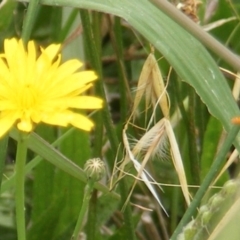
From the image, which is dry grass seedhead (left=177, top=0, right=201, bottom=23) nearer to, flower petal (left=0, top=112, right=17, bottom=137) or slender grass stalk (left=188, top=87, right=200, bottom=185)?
slender grass stalk (left=188, top=87, right=200, bottom=185)

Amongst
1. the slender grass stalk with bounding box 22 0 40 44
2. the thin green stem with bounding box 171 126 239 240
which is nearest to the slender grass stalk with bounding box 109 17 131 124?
the slender grass stalk with bounding box 22 0 40 44

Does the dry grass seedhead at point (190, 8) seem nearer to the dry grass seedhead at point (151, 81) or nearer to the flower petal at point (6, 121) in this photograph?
the dry grass seedhead at point (151, 81)

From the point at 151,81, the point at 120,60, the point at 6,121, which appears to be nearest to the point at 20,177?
the point at 6,121

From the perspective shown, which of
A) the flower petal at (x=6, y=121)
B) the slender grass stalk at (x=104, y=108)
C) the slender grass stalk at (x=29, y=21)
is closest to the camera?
the flower petal at (x=6, y=121)

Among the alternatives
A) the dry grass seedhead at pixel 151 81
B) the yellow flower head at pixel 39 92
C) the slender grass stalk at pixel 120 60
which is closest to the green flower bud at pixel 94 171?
the yellow flower head at pixel 39 92

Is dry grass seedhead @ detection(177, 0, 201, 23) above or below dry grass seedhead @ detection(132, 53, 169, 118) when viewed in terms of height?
above

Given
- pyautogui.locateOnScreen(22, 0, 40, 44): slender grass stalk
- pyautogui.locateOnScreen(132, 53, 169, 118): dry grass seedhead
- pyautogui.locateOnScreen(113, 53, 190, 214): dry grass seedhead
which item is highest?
pyautogui.locateOnScreen(22, 0, 40, 44): slender grass stalk

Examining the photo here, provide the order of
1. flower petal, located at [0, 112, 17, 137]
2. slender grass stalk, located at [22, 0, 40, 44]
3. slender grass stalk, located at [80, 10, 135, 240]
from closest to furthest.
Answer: flower petal, located at [0, 112, 17, 137] → slender grass stalk, located at [22, 0, 40, 44] → slender grass stalk, located at [80, 10, 135, 240]

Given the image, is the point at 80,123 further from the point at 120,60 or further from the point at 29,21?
the point at 120,60

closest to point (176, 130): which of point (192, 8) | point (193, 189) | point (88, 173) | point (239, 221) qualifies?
point (193, 189)
